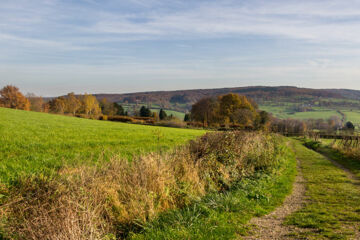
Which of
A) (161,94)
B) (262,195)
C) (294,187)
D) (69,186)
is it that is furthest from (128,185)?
(161,94)

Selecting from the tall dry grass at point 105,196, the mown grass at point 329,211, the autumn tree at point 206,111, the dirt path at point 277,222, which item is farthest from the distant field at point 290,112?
the tall dry grass at point 105,196

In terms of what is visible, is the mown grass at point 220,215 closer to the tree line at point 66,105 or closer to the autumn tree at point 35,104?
the tree line at point 66,105

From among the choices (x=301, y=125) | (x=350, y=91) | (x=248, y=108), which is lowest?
(x=301, y=125)

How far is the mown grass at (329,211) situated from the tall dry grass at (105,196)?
2.88m

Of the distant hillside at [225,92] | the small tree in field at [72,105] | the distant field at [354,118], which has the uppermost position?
the distant hillside at [225,92]

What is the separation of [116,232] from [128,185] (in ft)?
4.03

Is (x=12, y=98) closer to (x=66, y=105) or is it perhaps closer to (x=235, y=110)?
(x=66, y=105)

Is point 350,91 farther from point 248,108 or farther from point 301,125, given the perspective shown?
point 248,108

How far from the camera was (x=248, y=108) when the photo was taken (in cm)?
6669

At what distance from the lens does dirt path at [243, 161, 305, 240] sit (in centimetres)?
588

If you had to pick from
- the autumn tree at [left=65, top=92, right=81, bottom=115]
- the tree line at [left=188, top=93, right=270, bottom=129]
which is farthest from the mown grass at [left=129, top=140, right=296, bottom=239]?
the autumn tree at [left=65, top=92, right=81, bottom=115]

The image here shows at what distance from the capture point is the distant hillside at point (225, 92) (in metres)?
139

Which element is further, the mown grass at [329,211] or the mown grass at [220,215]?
the mown grass at [329,211]

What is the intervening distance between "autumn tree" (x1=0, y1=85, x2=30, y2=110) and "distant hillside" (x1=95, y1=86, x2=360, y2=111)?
192 feet
